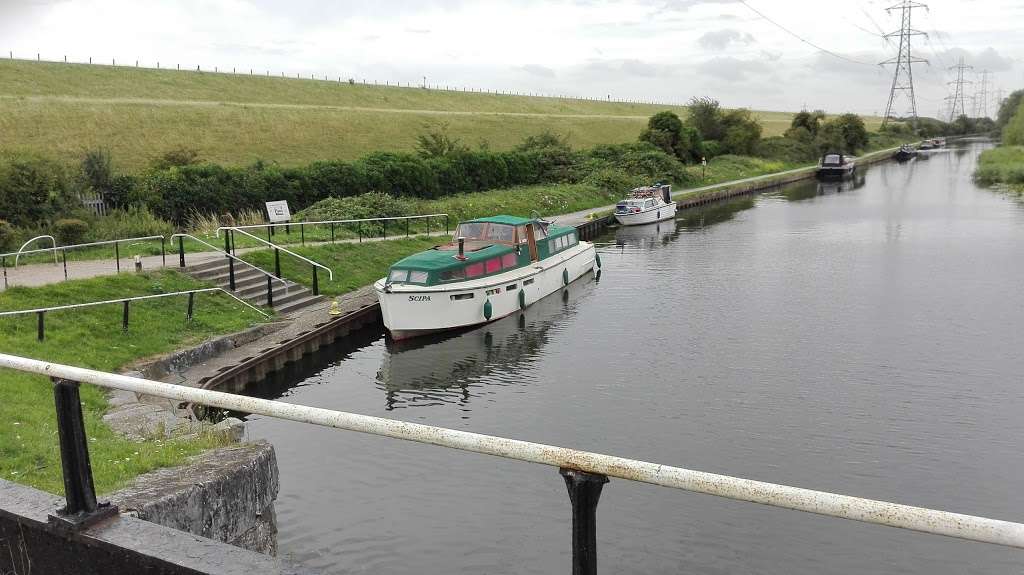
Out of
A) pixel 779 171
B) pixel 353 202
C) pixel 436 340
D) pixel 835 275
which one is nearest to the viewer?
pixel 436 340

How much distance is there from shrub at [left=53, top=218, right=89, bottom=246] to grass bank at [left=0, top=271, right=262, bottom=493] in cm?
735

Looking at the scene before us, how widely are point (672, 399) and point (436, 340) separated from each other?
8.63 m

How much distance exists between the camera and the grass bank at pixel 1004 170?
70.1 metres

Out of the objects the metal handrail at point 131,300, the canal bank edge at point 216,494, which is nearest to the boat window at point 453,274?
the metal handrail at point 131,300

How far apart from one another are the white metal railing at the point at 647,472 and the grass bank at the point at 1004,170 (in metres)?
73.1

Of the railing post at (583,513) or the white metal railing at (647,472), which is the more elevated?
the white metal railing at (647,472)

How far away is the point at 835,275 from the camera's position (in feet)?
105

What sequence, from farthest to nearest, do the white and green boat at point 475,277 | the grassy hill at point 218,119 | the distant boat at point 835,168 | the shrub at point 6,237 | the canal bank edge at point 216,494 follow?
the distant boat at point 835,168
the grassy hill at point 218,119
the shrub at point 6,237
the white and green boat at point 475,277
the canal bank edge at point 216,494

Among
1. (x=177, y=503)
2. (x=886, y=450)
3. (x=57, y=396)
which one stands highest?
(x=57, y=396)

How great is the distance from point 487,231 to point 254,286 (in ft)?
26.8

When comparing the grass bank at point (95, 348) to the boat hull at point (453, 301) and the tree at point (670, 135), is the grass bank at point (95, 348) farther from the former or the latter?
the tree at point (670, 135)

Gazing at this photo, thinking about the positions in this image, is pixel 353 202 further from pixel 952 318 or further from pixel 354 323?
pixel 952 318

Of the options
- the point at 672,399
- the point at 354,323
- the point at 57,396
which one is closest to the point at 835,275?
the point at 672,399

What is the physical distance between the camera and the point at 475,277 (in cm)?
2511
